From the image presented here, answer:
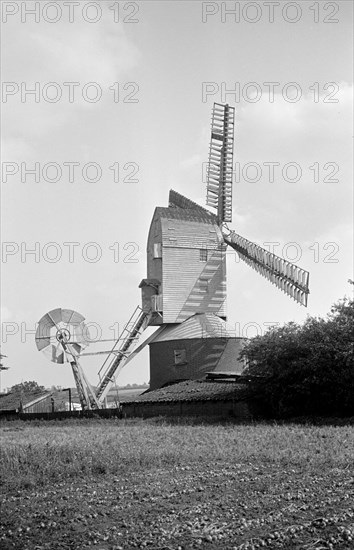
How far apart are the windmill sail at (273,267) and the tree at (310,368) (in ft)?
18.1

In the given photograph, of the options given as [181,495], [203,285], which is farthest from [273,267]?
[181,495]

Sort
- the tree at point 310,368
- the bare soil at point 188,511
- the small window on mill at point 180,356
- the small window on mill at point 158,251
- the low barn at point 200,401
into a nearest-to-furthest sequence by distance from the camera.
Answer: the bare soil at point 188,511 < the tree at point 310,368 < the low barn at point 200,401 < the small window on mill at point 180,356 < the small window on mill at point 158,251

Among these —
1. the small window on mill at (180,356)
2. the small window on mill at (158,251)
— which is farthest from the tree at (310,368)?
the small window on mill at (158,251)

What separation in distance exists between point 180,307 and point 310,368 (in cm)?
1675

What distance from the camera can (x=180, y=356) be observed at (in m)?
53.9

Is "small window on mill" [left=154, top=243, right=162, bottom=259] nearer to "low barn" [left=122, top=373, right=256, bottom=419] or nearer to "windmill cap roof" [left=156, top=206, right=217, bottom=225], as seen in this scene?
"windmill cap roof" [left=156, top=206, right=217, bottom=225]

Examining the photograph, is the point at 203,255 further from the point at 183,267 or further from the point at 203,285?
the point at 203,285

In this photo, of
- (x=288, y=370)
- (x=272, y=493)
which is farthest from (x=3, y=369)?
(x=272, y=493)

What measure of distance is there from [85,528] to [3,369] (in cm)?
7559

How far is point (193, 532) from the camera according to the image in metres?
13.8

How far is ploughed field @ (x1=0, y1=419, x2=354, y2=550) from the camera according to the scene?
539 inches

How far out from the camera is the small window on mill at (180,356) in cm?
5372

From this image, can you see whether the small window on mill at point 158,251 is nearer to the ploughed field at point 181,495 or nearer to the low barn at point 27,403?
the low barn at point 27,403

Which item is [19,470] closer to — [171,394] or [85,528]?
[85,528]
